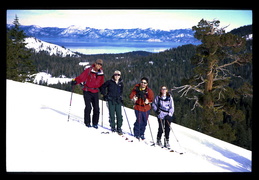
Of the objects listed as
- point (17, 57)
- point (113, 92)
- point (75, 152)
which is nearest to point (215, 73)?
point (113, 92)

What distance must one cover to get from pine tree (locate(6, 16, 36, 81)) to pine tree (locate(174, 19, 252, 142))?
29.2 meters

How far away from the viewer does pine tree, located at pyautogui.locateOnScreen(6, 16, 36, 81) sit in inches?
1455

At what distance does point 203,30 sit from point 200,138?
309 inches

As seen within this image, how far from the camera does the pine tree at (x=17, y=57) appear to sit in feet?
121

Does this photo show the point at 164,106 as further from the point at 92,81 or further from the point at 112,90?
the point at 92,81

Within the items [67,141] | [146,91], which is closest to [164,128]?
[146,91]

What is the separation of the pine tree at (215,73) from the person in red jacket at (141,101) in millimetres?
8652

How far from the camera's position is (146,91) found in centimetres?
770

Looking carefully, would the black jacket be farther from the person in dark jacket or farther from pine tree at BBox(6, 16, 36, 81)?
pine tree at BBox(6, 16, 36, 81)

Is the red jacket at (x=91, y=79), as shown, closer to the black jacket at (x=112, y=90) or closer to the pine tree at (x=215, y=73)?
the black jacket at (x=112, y=90)

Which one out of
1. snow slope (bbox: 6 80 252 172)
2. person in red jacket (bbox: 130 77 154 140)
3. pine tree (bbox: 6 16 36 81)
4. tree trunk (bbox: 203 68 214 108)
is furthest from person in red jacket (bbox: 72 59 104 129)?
pine tree (bbox: 6 16 36 81)
